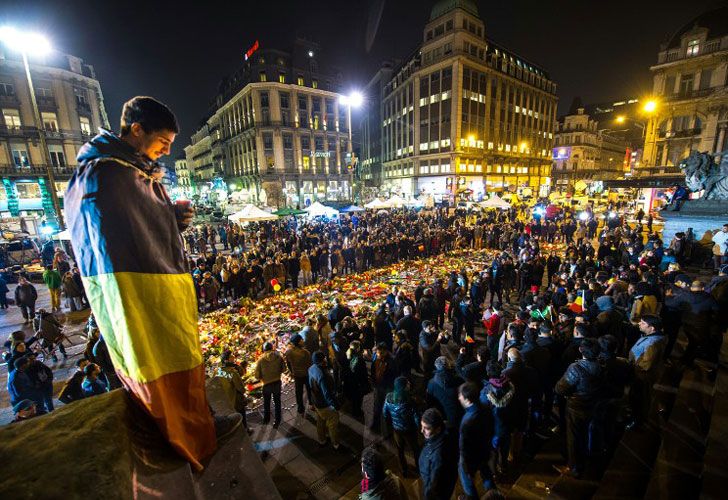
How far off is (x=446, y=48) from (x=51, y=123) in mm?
56460

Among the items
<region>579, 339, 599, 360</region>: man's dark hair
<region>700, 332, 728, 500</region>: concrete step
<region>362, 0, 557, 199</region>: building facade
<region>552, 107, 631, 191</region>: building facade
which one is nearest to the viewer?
<region>700, 332, 728, 500</region>: concrete step

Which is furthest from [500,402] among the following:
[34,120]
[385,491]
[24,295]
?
[34,120]

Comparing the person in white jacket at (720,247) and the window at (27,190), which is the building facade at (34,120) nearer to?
the window at (27,190)

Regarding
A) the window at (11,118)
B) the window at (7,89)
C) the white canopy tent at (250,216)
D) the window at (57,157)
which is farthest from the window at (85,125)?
the white canopy tent at (250,216)

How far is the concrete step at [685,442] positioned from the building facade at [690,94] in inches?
1727

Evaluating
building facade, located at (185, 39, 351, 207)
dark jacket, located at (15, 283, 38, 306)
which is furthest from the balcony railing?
dark jacket, located at (15, 283, 38, 306)

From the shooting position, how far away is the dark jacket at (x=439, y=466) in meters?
3.85

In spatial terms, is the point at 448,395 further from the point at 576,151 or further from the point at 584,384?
the point at 576,151

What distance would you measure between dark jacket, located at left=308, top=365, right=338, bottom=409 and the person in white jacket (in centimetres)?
1554

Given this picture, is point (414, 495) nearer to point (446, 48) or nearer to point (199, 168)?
point (446, 48)

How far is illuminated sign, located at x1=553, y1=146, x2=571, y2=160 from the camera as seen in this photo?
8256 centimetres

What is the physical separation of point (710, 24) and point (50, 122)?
78.7m

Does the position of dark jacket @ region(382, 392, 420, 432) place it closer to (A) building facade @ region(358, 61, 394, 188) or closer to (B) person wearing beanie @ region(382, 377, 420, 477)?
(B) person wearing beanie @ region(382, 377, 420, 477)

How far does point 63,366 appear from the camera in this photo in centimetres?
854
